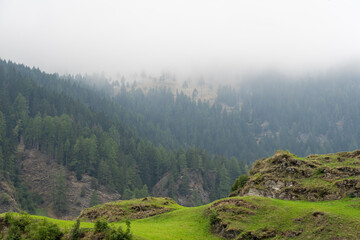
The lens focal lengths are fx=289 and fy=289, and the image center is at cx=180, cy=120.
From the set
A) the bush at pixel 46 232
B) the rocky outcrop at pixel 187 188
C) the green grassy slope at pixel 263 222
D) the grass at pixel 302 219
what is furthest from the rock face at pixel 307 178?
the rocky outcrop at pixel 187 188

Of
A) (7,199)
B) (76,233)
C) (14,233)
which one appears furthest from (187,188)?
(76,233)

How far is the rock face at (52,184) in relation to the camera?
110062mm

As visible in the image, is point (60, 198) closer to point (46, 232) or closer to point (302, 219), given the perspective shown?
point (46, 232)

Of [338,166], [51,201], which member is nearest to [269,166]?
[338,166]

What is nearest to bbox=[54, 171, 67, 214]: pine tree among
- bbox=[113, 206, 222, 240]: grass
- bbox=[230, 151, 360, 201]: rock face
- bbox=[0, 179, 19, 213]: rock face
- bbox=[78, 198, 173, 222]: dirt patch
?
bbox=[0, 179, 19, 213]: rock face

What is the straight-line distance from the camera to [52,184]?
113062mm

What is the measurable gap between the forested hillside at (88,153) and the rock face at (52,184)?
8.76 ft

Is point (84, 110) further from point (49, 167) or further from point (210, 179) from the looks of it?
point (210, 179)

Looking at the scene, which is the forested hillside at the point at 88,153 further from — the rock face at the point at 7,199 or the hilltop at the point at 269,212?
the hilltop at the point at 269,212

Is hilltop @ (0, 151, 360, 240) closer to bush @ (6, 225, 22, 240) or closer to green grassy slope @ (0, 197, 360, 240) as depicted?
green grassy slope @ (0, 197, 360, 240)

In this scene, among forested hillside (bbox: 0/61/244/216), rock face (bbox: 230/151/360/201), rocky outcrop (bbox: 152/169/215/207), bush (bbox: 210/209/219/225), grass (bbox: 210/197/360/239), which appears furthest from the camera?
rocky outcrop (bbox: 152/169/215/207)

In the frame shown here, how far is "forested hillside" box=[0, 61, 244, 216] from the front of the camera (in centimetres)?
12594

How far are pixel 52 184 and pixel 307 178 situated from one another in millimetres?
98273

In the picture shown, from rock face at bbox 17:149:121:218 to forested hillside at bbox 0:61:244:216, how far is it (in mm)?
2670
